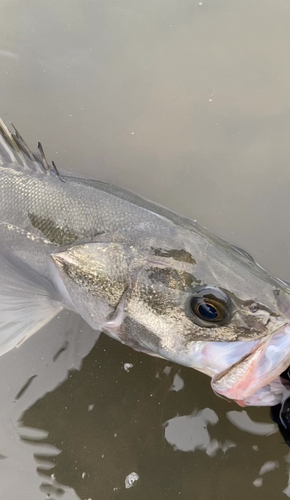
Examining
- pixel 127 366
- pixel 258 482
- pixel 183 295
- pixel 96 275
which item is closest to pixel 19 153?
pixel 96 275

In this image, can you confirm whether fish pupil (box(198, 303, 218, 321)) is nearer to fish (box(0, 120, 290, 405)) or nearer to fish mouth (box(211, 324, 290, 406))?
fish (box(0, 120, 290, 405))

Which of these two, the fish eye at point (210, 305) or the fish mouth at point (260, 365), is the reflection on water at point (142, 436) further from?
the fish eye at point (210, 305)

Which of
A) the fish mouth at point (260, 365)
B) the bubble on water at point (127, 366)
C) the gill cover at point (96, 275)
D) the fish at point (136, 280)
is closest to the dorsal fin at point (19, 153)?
the fish at point (136, 280)

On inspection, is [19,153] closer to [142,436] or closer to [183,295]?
[183,295]

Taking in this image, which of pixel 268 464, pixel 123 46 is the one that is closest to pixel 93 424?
pixel 268 464

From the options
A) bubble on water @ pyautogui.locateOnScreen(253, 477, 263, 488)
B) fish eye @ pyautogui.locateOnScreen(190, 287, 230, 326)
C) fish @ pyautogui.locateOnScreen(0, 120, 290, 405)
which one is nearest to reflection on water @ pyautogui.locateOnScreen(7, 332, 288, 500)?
bubble on water @ pyautogui.locateOnScreen(253, 477, 263, 488)

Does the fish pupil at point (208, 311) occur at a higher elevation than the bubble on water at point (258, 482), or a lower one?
higher

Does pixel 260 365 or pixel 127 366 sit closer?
pixel 260 365
